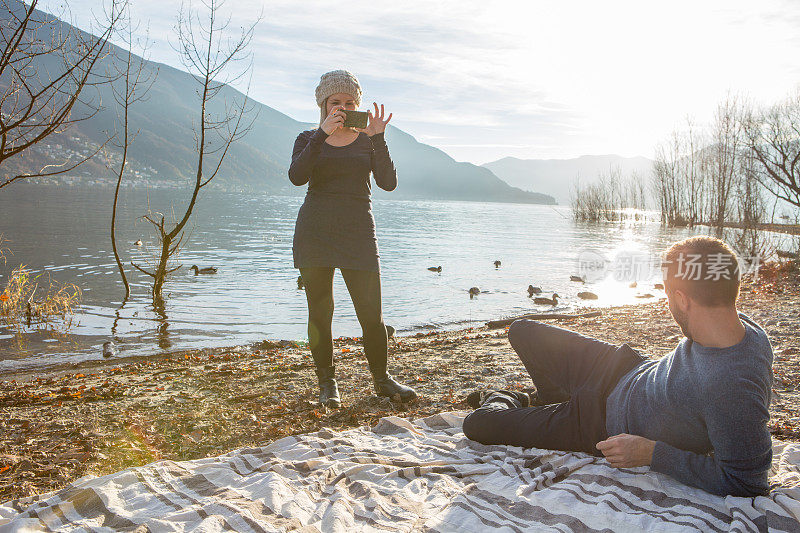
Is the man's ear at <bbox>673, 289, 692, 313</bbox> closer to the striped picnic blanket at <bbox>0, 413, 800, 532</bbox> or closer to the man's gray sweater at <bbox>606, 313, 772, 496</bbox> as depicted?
the man's gray sweater at <bbox>606, 313, 772, 496</bbox>

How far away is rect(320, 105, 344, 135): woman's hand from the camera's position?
160 inches

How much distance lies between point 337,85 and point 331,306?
1.75 metres

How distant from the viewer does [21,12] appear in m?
4.60

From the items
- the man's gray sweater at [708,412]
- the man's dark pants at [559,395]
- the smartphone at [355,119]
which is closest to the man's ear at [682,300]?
the man's gray sweater at [708,412]

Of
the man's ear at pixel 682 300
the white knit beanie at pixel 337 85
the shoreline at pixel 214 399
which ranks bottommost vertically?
the shoreline at pixel 214 399

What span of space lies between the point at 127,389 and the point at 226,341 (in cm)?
404

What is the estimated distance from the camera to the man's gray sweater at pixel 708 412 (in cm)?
228

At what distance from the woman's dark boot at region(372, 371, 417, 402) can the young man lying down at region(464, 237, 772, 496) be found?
1.31m

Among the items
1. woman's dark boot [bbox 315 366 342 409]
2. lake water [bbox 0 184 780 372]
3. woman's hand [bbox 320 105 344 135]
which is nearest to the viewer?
woman's hand [bbox 320 105 344 135]

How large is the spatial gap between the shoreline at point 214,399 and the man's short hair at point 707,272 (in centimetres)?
215

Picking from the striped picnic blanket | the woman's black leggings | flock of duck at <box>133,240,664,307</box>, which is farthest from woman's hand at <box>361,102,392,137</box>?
flock of duck at <box>133,240,664,307</box>

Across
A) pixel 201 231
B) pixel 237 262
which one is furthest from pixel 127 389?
pixel 201 231

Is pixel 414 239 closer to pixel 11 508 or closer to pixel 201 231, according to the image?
pixel 201 231
